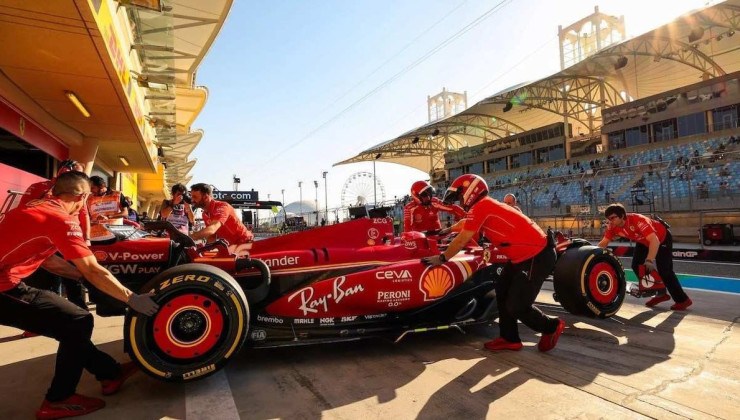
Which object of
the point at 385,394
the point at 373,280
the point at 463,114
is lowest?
the point at 385,394

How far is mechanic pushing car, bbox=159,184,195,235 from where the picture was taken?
24.3 feet

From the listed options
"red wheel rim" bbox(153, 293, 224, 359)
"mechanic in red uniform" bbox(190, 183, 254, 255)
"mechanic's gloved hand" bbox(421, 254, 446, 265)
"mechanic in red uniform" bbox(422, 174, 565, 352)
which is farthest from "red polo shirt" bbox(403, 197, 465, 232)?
"red wheel rim" bbox(153, 293, 224, 359)

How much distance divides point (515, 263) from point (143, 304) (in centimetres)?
314

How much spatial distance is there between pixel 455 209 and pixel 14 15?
21.8 ft

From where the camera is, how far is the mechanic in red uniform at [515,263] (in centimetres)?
388

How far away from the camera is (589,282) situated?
4.74 metres

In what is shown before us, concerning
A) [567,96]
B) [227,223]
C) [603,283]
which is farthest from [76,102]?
[567,96]

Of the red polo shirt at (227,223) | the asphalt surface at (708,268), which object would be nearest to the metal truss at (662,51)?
the asphalt surface at (708,268)

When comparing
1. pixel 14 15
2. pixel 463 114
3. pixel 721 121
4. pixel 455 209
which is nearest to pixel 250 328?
pixel 455 209

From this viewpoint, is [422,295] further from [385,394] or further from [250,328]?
[250,328]

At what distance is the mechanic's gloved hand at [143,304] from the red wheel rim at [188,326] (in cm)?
12

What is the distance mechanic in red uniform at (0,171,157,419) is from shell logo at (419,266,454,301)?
7.61ft

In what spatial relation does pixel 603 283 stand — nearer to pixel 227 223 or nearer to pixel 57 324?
pixel 227 223

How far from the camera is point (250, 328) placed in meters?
3.44
